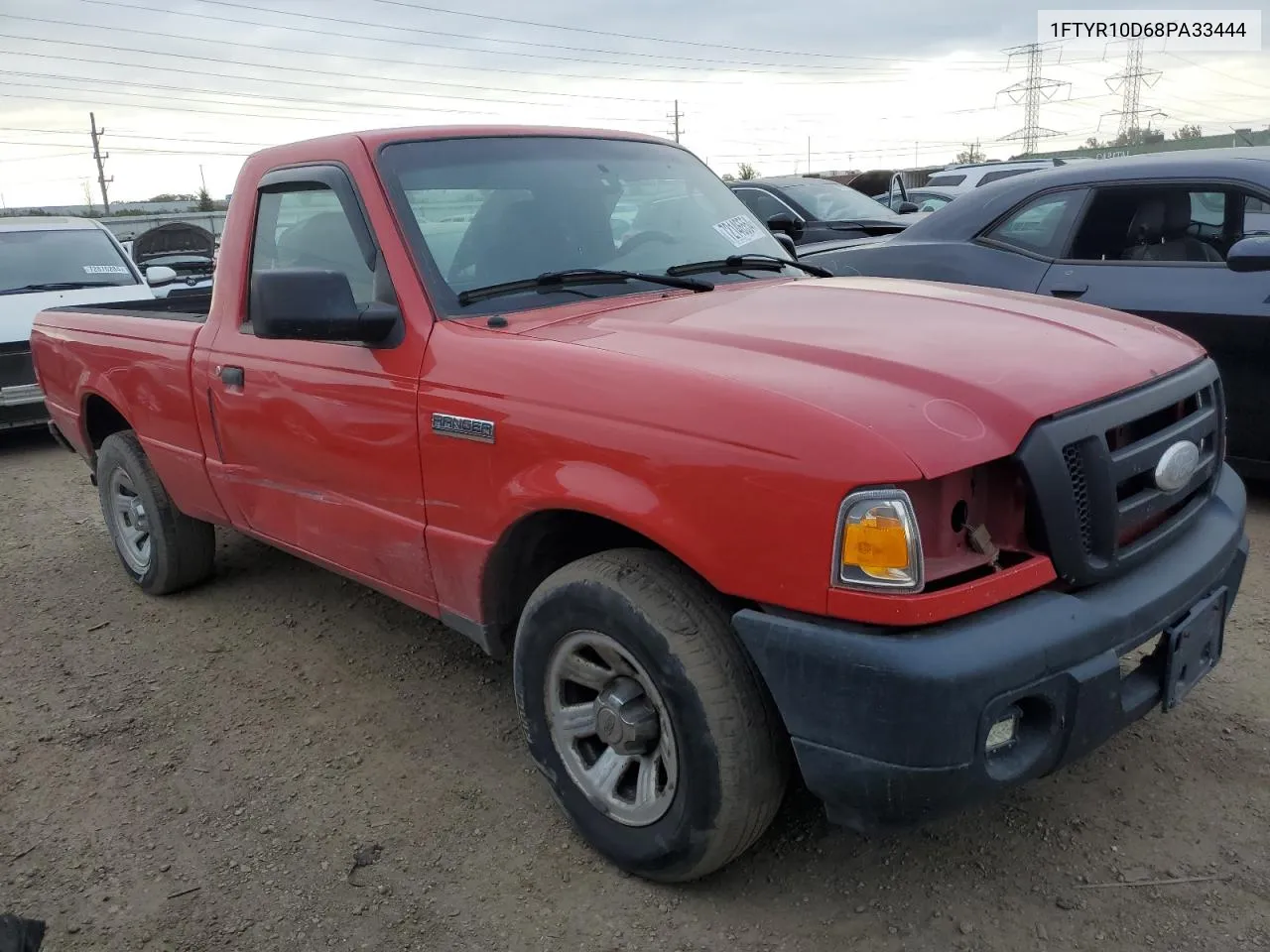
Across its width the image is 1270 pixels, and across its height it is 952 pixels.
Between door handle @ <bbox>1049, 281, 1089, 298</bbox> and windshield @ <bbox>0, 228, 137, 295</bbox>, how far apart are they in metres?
7.60

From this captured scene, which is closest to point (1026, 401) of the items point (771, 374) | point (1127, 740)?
point (771, 374)

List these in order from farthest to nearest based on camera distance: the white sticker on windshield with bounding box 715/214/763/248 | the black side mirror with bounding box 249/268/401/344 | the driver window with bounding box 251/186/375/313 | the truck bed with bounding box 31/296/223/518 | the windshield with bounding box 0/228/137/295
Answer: the windshield with bounding box 0/228/137/295
the truck bed with bounding box 31/296/223/518
the white sticker on windshield with bounding box 715/214/763/248
the driver window with bounding box 251/186/375/313
the black side mirror with bounding box 249/268/401/344

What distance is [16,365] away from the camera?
7898mm

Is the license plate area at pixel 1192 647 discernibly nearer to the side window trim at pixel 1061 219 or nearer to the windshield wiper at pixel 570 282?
the windshield wiper at pixel 570 282

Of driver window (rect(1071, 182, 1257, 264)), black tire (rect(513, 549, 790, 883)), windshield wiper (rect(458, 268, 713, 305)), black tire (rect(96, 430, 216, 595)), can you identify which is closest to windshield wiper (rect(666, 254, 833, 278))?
Result: windshield wiper (rect(458, 268, 713, 305))

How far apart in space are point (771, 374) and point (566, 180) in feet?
4.76

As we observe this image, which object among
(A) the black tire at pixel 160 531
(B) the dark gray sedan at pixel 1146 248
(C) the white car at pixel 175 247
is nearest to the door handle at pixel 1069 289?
(B) the dark gray sedan at pixel 1146 248

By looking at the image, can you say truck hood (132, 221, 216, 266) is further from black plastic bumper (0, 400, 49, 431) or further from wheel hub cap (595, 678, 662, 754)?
wheel hub cap (595, 678, 662, 754)

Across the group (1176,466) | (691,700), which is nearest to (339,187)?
(691,700)

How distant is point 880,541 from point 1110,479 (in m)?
0.57

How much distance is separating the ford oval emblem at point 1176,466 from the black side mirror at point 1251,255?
2.37 metres

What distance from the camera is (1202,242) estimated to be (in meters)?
5.11

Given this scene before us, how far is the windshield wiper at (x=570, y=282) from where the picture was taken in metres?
2.97

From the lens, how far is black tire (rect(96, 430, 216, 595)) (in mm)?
4570
